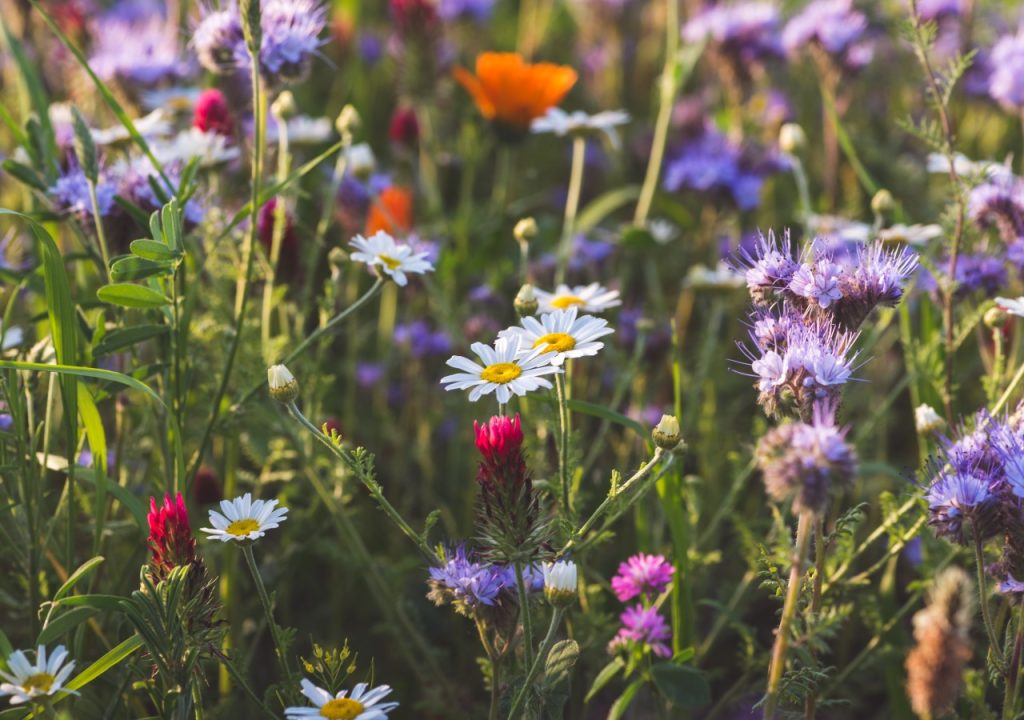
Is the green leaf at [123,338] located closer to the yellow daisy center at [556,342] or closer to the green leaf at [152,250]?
the green leaf at [152,250]

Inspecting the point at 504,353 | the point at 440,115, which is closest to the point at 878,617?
the point at 504,353

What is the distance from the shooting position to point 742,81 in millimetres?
3514

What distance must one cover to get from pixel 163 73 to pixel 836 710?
229cm

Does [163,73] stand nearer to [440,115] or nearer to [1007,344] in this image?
[440,115]

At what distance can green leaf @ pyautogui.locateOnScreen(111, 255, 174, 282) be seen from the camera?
5.23ft

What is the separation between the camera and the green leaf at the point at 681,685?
1.68 meters

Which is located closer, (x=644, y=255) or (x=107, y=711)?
(x=107, y=711)

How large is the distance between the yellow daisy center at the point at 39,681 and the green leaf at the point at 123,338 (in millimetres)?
565

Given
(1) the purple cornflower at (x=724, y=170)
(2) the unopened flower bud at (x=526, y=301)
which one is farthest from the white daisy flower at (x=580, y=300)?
(1) the purple cornflower at (x=724, y=170)

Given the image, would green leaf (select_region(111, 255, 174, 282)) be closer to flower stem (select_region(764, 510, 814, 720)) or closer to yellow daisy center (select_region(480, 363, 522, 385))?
yellow daisy center (select_region(480, 363, 522, 385))

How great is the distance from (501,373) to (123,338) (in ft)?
2.12

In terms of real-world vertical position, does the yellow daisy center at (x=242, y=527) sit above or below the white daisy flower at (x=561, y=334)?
below

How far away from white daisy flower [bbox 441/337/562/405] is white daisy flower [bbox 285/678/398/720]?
0.42 m

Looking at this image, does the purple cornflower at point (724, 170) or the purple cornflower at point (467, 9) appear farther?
the purple cornflower at point (467, 9)
